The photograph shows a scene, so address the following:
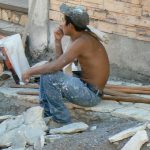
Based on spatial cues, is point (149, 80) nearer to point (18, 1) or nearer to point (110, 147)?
point (110, 147)

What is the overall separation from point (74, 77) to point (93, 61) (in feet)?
1.03

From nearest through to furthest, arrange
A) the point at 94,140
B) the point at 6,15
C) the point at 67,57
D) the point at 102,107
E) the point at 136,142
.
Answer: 1. the point at 136,142
2. the point at 94,140
3. the point at 67,57
4. the point at 102,107
5. the point at 6,15

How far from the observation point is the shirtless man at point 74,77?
295 inches

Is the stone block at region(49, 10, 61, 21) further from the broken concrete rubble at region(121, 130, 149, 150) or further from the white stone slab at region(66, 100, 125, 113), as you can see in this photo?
the broken concrete rubble at region(121, 130, 149, 150)

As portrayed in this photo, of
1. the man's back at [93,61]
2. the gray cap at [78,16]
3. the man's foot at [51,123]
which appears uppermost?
the gray cap at [78,16]

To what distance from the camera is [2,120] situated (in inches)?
313

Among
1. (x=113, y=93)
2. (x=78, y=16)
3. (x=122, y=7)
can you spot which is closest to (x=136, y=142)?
(x=113, y=93)

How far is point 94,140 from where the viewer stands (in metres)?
6.77

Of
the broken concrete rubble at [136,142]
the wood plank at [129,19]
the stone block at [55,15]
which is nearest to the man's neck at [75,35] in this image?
the wood plank at [129,19]

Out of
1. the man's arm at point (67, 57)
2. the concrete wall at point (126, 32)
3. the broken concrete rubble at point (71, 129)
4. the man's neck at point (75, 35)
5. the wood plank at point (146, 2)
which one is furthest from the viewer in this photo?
the concrete wall at point (126, 32)

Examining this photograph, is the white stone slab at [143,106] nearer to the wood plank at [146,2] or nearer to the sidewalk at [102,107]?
the sidewalk at [102,107]

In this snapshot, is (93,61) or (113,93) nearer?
(93,61)

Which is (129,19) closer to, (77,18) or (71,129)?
(77,18)

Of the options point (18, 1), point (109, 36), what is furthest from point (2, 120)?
point (18, 1)
